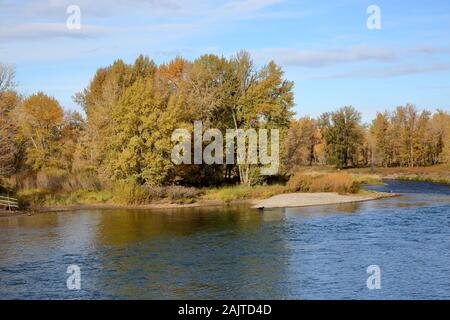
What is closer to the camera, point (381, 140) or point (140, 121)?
point (140, 121)

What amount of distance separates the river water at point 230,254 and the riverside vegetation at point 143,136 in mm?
9446

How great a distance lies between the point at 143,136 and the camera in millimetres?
59281

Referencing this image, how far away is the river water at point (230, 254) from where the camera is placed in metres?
25.8

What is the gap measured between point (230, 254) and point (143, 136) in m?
28.9

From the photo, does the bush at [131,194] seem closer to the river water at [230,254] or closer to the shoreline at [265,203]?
the shoreline at [265,203]

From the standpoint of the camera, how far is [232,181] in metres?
70.6

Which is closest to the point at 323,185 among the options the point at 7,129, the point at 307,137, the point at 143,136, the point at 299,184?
the point at 299,184

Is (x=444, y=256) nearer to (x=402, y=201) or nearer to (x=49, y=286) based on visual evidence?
(x=49, y=286)

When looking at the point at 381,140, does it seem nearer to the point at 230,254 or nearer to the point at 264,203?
the point at 264,203

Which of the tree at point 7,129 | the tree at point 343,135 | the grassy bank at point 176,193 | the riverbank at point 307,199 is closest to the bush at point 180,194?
the grassy bank at point 176,193

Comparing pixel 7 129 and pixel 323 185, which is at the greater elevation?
pixel 7 129

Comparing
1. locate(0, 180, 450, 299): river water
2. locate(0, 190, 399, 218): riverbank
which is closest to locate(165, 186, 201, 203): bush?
locate(0, 190, 399, 218): riverbank

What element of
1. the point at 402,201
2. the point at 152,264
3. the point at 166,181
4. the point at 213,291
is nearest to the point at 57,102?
the point at 166,181

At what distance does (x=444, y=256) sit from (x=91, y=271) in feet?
62.6
